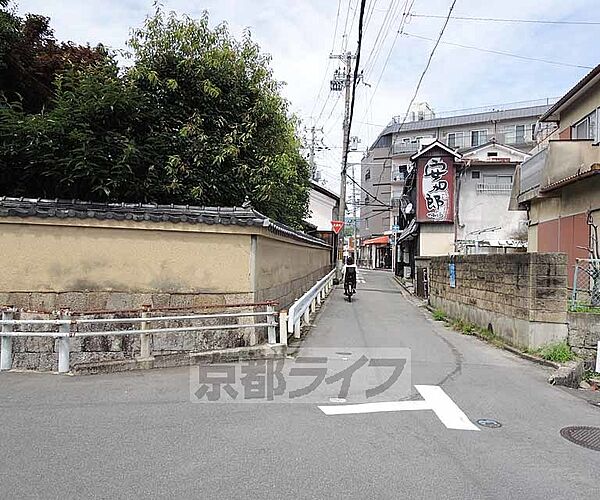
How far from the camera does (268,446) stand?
17.6ft

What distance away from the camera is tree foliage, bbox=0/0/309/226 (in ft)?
40.3

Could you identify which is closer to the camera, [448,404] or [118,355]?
[448,404]

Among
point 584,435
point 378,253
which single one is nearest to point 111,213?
point 584,435

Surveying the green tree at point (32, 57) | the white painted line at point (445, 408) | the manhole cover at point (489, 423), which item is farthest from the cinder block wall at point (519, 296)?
the green tree at point (32, 57)

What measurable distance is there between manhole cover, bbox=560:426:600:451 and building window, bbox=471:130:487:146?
56.2 metres

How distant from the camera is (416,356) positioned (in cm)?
1068

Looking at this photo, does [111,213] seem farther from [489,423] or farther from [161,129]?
[489,423]

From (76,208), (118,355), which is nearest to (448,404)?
(118,355)

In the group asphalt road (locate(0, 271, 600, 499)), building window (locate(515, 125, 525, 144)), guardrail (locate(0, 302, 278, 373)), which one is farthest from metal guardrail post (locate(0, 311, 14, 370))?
building window (locate(515, 125, 525, 144))

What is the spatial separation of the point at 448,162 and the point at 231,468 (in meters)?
29.4

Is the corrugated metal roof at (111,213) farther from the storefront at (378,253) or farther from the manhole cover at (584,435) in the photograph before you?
the storefront at (378,253)

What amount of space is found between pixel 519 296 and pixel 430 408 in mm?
5317

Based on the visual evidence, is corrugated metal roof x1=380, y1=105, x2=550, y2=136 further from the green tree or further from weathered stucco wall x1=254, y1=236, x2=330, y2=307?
the green tree

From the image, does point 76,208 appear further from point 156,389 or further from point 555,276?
point 555,276
